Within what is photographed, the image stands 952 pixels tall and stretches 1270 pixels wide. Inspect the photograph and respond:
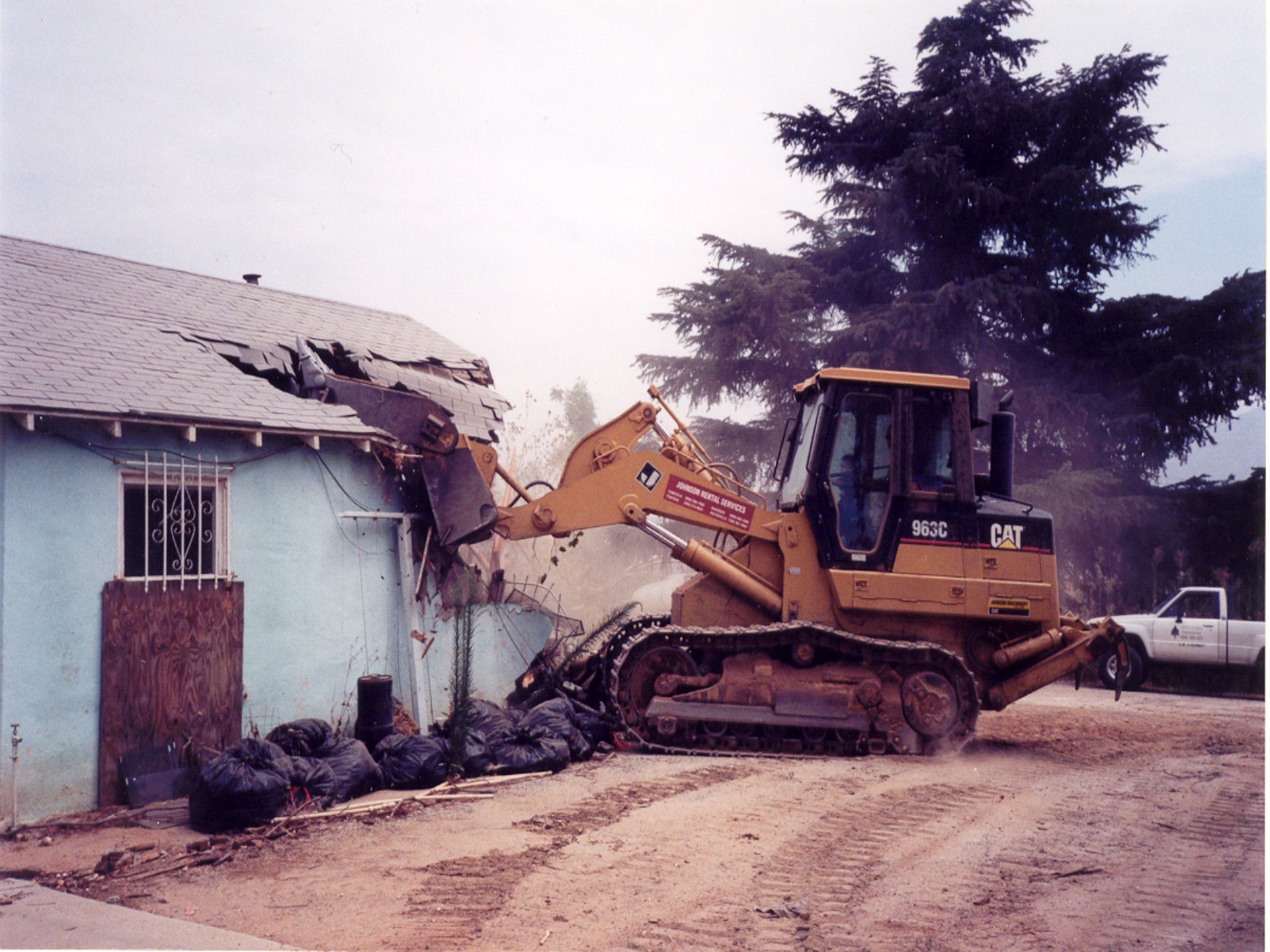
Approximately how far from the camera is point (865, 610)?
8.94 metres

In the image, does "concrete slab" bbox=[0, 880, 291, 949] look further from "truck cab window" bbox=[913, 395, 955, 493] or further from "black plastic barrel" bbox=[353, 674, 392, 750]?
"truck cab window" bbox=[913, 395, 955, 493]

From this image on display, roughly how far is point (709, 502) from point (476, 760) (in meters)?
3.15

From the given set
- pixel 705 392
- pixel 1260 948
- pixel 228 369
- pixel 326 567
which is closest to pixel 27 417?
pixel 228 369

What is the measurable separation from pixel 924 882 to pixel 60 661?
5944 millimetres

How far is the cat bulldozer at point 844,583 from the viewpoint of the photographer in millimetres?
8672

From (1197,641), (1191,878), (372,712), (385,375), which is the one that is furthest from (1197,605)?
(372,712)

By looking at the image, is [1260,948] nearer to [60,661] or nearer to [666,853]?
[666,853]

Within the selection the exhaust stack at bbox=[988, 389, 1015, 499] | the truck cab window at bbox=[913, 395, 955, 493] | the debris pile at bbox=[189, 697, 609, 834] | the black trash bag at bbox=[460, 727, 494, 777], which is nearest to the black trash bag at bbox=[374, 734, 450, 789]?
the debris pile at bbox=[189, 697, 609, 834]

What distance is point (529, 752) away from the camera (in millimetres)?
8125

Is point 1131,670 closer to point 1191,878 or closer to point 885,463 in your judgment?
point 885,463

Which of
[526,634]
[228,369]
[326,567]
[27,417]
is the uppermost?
[228,369]

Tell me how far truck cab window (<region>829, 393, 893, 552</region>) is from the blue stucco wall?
4.46 meters

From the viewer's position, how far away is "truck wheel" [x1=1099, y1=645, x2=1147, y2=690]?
578 inches

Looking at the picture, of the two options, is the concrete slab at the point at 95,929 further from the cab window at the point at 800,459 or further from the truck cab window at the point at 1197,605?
the truck cab window at the point at 1197,605
